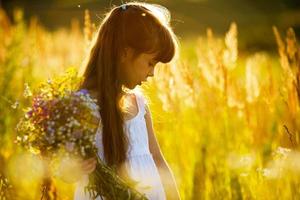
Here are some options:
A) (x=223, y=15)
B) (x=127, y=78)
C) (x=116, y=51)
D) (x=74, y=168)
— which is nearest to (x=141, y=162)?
(x=127, y=78)

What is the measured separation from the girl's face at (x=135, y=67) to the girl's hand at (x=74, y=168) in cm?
46

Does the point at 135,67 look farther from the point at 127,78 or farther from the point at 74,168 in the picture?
the point at 74,168

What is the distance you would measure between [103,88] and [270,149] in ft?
4.22

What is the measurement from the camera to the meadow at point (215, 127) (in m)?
3.78

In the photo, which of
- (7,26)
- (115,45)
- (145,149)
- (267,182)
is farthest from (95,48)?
(7,26)

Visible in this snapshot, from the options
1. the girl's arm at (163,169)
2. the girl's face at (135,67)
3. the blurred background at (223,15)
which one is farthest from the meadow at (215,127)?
the blurred background at (223,15)

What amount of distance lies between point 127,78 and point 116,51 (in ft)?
0.39

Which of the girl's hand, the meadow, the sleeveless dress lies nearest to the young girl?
the sleeveless dress

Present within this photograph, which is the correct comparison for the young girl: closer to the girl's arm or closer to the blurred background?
the girl's arm

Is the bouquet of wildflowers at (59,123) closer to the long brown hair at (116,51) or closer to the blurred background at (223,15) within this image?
the long brown hair at (116,51)

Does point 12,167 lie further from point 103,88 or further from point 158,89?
point 103,88

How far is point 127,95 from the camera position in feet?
11.2

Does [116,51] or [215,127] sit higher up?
[116,51]

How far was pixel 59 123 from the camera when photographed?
106 inches
